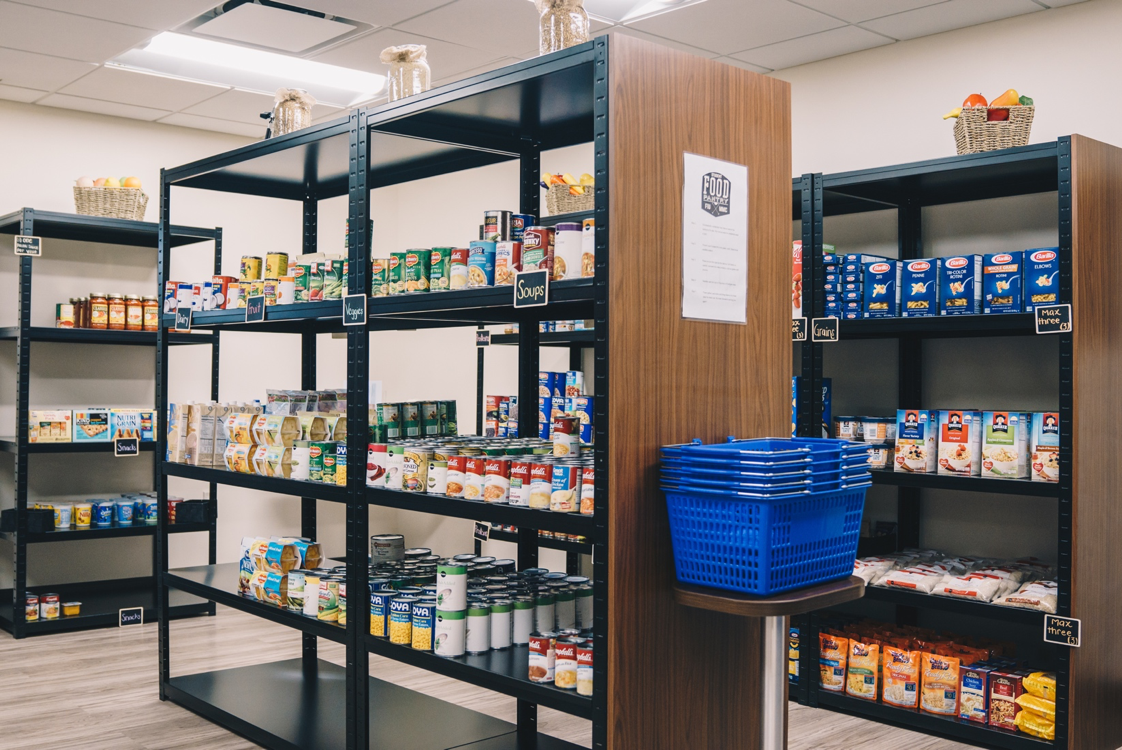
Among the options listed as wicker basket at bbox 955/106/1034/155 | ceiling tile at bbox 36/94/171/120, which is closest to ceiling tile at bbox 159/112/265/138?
ceiling tile at bbox 36/94/171/120

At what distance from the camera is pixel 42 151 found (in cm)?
614

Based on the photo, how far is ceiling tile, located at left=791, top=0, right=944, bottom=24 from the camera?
163 inches

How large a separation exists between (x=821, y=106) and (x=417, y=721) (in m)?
3.53

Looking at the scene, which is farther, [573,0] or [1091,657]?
[1091,657]

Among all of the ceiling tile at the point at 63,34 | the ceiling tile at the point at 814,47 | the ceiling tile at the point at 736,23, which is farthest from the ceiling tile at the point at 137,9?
the ceiling tile at the point at 814,47

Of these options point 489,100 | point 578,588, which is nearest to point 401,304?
point 489,100

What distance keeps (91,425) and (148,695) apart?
1.92 metres

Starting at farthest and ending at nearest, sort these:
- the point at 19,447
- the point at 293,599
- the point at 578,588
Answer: the point at 19,447, the point at 293,599, the point at 578,588

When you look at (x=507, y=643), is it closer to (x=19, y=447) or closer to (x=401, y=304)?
(x=401, y=304)

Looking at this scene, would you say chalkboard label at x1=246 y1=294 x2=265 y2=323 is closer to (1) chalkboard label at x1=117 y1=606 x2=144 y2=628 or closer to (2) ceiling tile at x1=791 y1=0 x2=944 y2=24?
(2) ceiling tile at x1=791 y1=0 x2=944 y2=24

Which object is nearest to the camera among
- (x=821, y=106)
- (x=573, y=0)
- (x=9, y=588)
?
(x=573, y=0)

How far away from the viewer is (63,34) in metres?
4.72

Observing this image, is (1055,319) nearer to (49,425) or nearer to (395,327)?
(395,327)

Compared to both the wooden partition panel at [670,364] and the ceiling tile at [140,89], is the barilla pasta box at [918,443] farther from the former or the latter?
the ceiling tile at [140,89]
